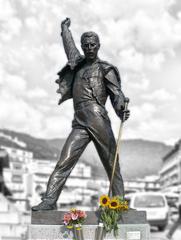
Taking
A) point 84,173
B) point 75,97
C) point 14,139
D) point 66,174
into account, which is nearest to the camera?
point 66,174

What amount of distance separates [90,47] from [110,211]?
2791 mm

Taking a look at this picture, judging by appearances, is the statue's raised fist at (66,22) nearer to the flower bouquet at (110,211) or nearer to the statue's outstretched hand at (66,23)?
the statue's outstretched hand at (66,23)

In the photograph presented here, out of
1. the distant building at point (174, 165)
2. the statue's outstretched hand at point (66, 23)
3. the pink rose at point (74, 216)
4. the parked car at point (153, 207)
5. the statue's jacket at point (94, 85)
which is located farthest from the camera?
the distant building at point (174, 165)

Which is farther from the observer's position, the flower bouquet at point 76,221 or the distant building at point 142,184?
the distant building at point 142,184

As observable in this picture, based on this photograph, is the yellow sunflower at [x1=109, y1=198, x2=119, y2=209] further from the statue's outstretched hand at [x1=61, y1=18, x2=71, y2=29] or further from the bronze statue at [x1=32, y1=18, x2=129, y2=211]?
the statue's outstretched hand at [x1=61, y1=18, x2=71, y2=29]

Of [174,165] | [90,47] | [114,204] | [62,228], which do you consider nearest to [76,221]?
[62,228]

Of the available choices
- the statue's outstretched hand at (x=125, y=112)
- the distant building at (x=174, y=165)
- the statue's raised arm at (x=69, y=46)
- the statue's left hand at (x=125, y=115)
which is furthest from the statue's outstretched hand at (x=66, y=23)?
the distant building at (x=174, y=165)

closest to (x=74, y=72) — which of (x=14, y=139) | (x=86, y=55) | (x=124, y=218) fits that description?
(x=86, y=55)

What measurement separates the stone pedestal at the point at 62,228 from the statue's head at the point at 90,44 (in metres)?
2.70

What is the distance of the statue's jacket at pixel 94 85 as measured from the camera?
7.92 m

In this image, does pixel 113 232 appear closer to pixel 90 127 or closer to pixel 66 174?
pixel 66 174

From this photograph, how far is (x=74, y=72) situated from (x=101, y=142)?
58.2 inches

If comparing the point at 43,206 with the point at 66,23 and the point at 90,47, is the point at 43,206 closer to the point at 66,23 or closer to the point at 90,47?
the point at 90,47

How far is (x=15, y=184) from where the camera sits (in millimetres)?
86250
